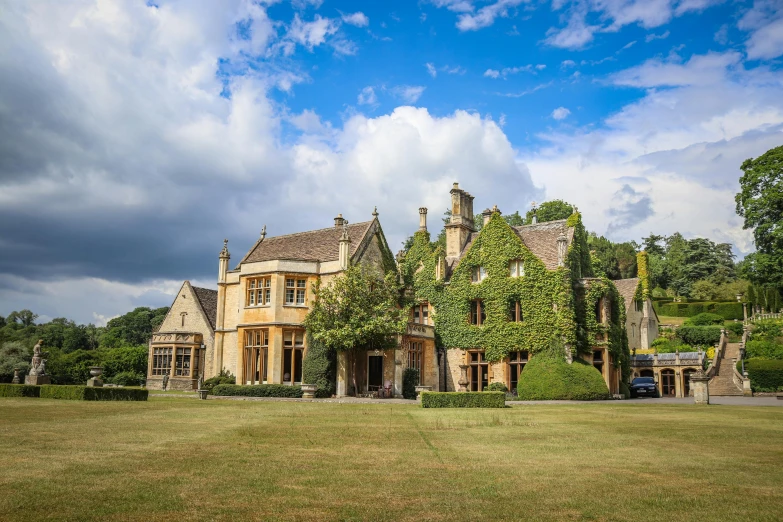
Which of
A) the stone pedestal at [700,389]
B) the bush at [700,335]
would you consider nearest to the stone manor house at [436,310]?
the stone pedestal at [700,389]

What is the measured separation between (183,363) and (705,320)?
5345cm

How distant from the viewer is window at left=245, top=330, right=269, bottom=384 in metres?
40.2

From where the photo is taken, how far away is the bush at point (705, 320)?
69.1 meters

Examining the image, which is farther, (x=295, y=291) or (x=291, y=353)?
(x=295, y=291)

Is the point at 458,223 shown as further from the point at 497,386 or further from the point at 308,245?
the point at 497,386

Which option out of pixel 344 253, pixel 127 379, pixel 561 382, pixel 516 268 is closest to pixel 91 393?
pixel 344 253

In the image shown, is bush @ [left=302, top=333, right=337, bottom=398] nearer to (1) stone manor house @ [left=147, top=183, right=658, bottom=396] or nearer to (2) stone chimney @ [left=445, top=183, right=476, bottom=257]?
(1) stone manor house @ [left=147, top=183, right=658, bottom=396]

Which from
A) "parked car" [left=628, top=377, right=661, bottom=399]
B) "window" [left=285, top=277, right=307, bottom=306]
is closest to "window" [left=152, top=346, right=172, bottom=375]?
"window" [left=285, top=277, right=307, bottom=306]

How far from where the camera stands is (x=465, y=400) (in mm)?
28328

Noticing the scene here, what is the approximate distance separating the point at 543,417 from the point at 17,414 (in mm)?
16489

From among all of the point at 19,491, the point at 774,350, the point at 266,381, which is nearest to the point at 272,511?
the point at 19,491

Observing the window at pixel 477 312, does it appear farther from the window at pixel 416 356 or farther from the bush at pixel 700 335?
the bush at pixel 700 335

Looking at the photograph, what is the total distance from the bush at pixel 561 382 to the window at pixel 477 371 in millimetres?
3819

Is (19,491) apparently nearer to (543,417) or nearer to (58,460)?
(58,460)
